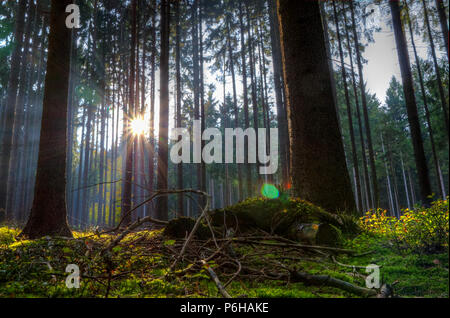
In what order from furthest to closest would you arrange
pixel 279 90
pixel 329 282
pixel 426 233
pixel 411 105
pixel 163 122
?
pixel 279 90 → pixel 163 122 → pixel 411 105 → pixel 426 233 → pixel 329 282

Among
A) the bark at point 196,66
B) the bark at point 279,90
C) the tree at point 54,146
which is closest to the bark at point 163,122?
the tree at point 54,146

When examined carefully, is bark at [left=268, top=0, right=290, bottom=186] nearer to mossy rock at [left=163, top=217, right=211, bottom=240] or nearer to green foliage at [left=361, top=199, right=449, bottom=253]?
green foliage at [left=361, top=199, right=449, bottom=253]

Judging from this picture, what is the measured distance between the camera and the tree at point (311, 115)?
4078 millimetres

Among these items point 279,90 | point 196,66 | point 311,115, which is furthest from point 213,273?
point 196,66

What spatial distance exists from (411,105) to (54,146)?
33.5 feet

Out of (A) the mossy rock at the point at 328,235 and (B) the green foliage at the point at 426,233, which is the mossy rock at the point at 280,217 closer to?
(A) the mossy rock at the point at 328,235

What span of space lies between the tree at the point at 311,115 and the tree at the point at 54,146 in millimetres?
4823

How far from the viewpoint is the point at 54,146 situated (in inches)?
208

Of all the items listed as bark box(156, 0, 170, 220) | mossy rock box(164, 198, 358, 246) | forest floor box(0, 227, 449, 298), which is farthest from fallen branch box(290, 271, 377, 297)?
bark box(156, 0, 170, 220)

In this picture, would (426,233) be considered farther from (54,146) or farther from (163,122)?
(163,122)

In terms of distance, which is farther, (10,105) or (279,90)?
(279,90)

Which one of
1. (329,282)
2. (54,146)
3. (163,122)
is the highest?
(163,122)

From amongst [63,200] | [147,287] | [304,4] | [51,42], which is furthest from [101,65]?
[147,287]

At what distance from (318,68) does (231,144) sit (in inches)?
990
